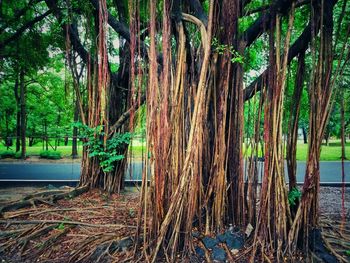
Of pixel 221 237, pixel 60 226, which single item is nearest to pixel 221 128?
pixel 221 237

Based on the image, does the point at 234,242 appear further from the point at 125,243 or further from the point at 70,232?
the point at 70,232

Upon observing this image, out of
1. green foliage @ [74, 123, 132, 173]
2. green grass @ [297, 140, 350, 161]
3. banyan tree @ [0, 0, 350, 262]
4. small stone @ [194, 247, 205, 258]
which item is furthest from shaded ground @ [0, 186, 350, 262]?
green grass @ [297, 140, 350, 161]

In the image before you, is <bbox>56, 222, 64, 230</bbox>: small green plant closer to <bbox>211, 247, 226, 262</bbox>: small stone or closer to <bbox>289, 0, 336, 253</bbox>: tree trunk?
<bbox>211, 247, 226, 262</bbox>: small stone

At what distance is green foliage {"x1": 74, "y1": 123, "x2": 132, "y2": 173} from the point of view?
454 cm

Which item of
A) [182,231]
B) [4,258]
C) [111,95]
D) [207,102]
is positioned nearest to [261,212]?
[182,231]

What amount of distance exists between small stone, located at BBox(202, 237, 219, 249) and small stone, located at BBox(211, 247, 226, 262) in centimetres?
5

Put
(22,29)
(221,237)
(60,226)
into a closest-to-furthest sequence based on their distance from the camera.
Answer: (221,237) → (60,226) → (22,29)

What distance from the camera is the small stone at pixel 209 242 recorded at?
8.62 feet

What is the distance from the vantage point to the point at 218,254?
2561 millimetres

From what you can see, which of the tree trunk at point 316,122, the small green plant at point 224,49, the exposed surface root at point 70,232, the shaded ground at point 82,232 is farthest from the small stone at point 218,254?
the small green plant at point 224,49

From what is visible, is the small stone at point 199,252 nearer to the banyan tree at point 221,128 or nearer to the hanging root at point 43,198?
the banyan tree at point 221,128

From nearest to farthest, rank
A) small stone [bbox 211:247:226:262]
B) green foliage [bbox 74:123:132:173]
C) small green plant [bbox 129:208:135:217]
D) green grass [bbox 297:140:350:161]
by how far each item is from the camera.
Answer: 1. small stone [bbox 211:247:226:262]
2. small green plant [bbox 129:208:135:217]
3. green foliage [bbox 74:123:132:173]
4. green grass [bbox 297:140:350:161]

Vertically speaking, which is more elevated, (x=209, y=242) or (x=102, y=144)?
(x=102, y=144)

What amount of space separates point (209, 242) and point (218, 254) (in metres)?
0.13
